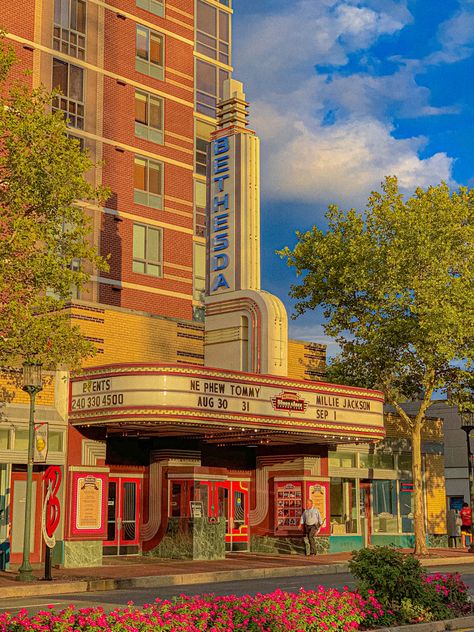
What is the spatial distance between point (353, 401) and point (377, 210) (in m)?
7.26

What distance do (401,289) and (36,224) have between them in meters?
15.2

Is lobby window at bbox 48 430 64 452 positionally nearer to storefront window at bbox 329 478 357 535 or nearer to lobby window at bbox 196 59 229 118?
storefront window at bbox 329 478 357 535

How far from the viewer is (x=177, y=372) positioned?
26250mm

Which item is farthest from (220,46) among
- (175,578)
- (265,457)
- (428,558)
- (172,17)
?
(175,578)

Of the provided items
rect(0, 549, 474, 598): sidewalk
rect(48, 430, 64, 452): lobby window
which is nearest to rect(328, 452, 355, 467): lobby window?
rect(0, 549, 474, 598): sidewalk

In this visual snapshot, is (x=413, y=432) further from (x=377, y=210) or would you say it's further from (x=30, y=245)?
(x=30, y=245)

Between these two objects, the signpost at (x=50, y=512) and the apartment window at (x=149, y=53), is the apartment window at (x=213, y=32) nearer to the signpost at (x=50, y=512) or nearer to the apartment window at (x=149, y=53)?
the apartment window at (x=149, y=53)

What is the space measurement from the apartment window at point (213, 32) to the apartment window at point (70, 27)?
8153 mm

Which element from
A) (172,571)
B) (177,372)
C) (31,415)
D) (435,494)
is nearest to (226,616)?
(31,415)

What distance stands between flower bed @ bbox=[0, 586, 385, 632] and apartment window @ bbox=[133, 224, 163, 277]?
32.8 metres

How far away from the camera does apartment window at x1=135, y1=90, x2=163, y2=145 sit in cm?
4650

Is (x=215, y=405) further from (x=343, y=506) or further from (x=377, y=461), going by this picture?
(x=377, y=461)

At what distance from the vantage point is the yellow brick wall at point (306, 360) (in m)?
36.5

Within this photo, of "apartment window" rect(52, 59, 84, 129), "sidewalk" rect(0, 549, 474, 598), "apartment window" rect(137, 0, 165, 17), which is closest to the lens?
"sidewalk" rect(0, 549, 474, 598)
